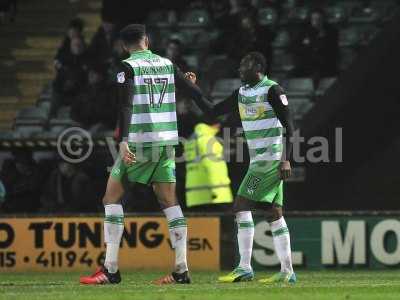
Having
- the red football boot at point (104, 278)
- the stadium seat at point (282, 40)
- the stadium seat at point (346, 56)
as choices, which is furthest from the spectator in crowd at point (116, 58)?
the red football boot at point (104, 278)

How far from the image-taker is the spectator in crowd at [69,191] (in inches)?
648

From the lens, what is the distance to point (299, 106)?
1770 cm

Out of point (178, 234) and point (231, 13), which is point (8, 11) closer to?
point (231, 13)

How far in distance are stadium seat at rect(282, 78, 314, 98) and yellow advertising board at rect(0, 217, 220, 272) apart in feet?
12.7

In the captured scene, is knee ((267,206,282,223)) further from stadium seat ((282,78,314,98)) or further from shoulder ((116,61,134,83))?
stadium seat ((282,78,314,98))

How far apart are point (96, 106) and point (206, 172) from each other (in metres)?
2.77

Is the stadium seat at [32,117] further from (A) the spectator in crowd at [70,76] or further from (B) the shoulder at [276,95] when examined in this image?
(B) the shoulder at [276,95]

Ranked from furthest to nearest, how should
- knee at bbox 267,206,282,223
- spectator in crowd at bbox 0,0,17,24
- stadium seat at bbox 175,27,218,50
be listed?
spectator in crowd at bbox 0,0,17,24
stadium seat at bbox 175,27,218,50
knee at bbox 267,206,282,223

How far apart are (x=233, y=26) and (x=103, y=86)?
7.19ft

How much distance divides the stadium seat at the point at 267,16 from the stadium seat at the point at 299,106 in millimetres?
1874

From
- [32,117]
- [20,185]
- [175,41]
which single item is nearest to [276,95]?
[20,185]

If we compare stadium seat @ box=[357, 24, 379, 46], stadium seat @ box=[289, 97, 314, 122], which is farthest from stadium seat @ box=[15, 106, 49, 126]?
stadium seat @ box=[357, 24, 379, 46]

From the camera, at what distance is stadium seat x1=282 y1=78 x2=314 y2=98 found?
17.9 m

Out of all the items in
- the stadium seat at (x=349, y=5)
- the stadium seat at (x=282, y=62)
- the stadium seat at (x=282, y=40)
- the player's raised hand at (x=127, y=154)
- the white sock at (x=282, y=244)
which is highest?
the stadium seat at (x=349, y=5)
